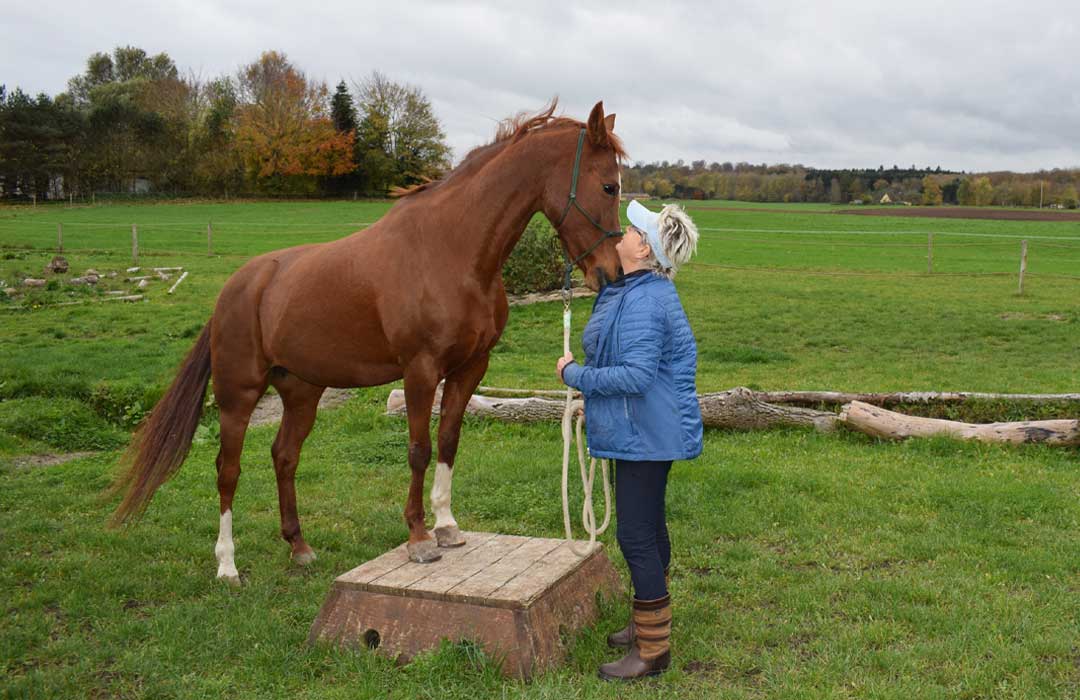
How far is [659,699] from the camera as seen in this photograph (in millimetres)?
3816

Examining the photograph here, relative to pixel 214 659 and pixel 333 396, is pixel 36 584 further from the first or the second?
pixel 333 396

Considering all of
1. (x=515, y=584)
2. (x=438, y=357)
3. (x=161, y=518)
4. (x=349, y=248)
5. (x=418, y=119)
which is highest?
(x=418, y=119)

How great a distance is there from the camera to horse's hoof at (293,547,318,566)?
18.7 ft

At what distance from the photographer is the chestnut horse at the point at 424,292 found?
4.30m

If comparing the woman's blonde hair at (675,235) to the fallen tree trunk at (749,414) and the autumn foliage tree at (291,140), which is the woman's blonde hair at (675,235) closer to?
the fallen tree trunk at (749,414)

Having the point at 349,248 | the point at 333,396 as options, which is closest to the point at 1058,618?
the point at 349,248

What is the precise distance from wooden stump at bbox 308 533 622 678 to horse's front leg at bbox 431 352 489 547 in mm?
209

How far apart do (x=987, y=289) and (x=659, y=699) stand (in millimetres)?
20597

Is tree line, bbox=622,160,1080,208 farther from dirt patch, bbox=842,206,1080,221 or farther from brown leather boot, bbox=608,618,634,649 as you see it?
brown leather boot, bbox=608,618,634,649

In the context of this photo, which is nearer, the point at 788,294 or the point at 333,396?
the point at 333,396

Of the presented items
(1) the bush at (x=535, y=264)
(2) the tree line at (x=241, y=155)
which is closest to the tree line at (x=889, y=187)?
(2) the tree line at (x=241, y=155)

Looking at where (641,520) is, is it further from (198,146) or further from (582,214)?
(198,146)

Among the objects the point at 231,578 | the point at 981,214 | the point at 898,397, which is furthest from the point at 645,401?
the point at 981,214

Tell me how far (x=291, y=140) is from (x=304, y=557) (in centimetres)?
5194
